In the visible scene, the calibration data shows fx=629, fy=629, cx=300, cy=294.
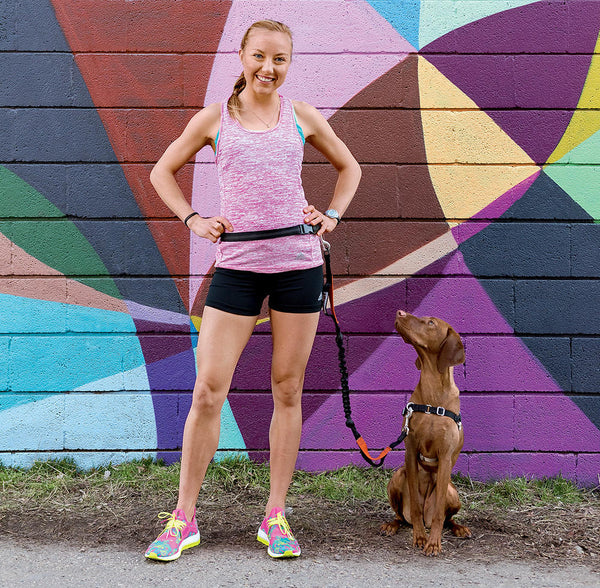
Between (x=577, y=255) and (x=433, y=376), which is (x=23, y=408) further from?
(x=577, y=255)

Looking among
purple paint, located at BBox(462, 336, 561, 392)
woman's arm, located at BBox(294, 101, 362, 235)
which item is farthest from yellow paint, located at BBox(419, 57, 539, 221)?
woman's arm, located at BBox(294, 101, 362, 235)

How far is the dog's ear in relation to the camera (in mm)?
2729

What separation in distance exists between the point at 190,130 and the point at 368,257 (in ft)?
4.31

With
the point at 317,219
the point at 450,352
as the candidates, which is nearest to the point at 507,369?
the point at 450,352

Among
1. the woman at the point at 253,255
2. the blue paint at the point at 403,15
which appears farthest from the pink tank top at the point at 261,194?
the blue paint at the point at 403,15

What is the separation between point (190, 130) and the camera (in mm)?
2617

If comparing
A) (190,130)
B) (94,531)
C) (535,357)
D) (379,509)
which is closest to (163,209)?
(190,130)

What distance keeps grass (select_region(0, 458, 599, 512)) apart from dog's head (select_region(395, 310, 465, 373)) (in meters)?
0.94

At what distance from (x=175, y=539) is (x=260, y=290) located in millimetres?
1050

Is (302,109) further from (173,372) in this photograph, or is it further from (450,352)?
(173,372)

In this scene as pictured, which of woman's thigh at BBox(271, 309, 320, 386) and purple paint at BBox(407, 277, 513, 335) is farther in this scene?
purple paint at BBox(407, 277, 513, 335)

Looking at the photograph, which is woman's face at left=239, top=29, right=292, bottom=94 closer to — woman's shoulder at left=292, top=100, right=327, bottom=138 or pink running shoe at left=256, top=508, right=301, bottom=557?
woman's shoulder at left=292, top=100, right=327, bottom=138

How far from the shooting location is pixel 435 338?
2764 millimetres

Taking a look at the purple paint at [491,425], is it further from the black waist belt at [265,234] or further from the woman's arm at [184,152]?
the woman's arm at [184,152]
